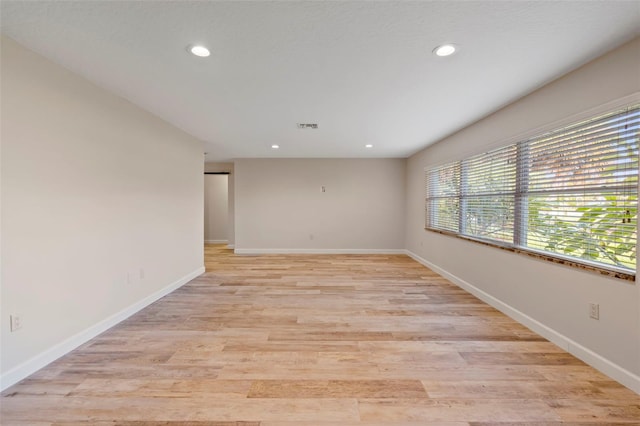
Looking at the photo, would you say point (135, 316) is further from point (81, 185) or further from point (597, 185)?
point (597, 185)

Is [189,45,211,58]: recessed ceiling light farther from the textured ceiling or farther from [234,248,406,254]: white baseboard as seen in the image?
[234,248,406,254]: white baseboard

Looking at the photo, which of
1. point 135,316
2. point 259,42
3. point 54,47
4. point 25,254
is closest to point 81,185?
point 25,254

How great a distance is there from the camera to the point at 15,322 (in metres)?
1.73

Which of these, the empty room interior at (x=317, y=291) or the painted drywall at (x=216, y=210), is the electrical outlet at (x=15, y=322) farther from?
the painted drywall at (x=216, y=210)

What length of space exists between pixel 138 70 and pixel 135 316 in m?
2.45

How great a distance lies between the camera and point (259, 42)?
171 cm

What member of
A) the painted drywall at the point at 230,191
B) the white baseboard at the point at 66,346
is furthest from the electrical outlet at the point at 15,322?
the painted drywall at the point at 230,191

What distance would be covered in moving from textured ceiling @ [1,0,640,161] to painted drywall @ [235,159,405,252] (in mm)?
3251

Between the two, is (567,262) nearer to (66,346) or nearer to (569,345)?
(569,345)

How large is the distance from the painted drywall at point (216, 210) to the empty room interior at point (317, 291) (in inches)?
181

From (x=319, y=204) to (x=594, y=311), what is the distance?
16.4 feet

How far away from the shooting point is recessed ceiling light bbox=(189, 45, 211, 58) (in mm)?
1769

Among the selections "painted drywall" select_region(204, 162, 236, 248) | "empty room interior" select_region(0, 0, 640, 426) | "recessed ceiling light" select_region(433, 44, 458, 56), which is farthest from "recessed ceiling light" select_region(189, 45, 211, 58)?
"painted drywall" select_region(204, 162, 236, 248)

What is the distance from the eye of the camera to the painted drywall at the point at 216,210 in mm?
8047
